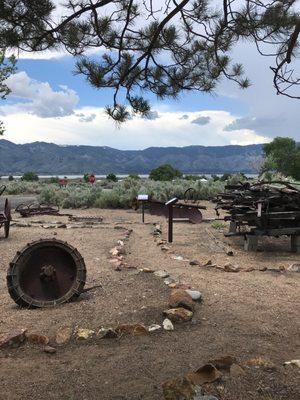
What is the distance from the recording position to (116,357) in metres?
4.16

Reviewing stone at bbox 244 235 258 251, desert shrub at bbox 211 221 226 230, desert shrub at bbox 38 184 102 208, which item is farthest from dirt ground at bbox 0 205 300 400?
desert shrub at bbox 38 184 102 208

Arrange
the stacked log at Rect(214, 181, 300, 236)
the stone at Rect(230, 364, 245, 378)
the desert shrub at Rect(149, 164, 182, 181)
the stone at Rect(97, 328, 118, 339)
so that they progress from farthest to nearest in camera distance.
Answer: the desert shrub at Rect(149, 164, 182, 181) < the stacked log at Rect(214, 181, 300, 236) < the stone at Rect(97, 328, 118, 339) < the stone at Rect(230, 364, 245, 378)

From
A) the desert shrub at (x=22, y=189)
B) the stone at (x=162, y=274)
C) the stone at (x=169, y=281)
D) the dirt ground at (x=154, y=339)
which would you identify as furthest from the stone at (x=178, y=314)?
the desert shrub at (x=22, y=189)

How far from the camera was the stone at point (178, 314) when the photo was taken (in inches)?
192

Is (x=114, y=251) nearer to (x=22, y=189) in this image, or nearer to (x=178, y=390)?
(x=178, y=390)

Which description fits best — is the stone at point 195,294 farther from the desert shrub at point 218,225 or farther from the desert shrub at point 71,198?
the desert shrub at point 71,198

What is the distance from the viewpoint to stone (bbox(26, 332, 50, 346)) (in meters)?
4.48

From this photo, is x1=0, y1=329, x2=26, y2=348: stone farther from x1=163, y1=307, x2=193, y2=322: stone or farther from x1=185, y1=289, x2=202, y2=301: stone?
x1=185, y1=289, x2=202, y2=301: stone

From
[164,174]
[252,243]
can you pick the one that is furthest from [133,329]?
[164,174]

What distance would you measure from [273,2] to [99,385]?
376 cm

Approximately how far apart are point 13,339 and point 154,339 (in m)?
1.17

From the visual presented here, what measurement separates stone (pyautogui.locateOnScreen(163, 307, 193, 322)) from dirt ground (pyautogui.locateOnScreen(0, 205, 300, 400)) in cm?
8

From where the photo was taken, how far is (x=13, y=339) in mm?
4445

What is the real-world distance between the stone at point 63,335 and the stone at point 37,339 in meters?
0.09
